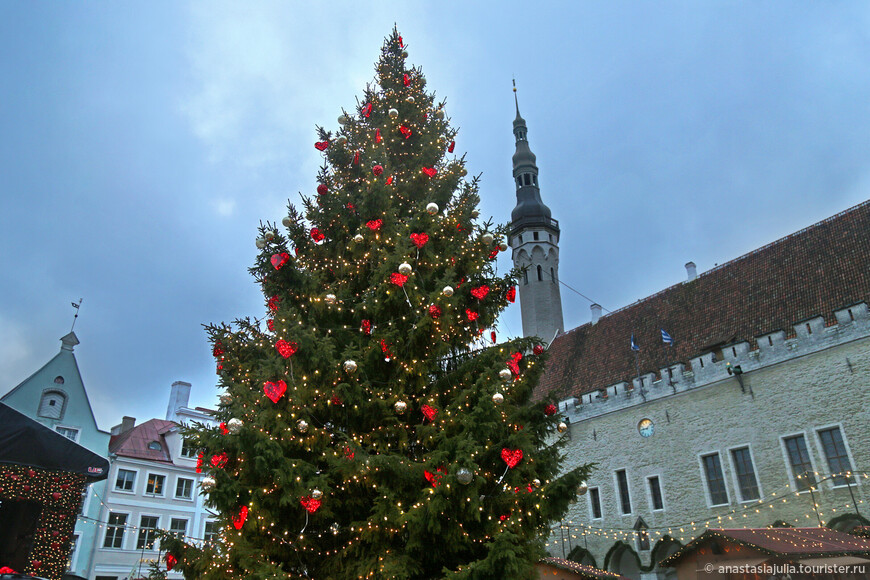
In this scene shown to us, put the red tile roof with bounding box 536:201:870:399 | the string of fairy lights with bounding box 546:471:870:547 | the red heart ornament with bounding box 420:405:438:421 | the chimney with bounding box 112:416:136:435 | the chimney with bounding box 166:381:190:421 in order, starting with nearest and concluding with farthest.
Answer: the red heart ornament with bounding box 420:405:438:421 < the string of fairy lights with bounding box 546:471:870:547 < the red tile roof with bounding box 536:201:870:399 < the chimney with bounding box 112:416:136:435 < the chimney with bounding box 166:381:190:421

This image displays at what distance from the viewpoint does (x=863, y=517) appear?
15.3m

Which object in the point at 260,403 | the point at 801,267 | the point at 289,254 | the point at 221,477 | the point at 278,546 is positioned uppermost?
the point at 801,267

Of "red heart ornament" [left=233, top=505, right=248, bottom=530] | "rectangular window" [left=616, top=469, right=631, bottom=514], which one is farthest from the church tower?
"red heart ornament" [left=233, top=505, right=248, bottom=530]

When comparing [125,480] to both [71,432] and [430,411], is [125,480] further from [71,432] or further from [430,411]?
[430,411]

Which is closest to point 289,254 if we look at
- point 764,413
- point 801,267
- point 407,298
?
point 407,298

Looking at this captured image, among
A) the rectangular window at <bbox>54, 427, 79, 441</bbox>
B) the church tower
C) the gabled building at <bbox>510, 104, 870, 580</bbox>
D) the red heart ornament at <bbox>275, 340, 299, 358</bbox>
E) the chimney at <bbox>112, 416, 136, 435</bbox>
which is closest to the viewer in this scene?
the red heart ornament at <bbox>275, 340, 299, 358</bbox>

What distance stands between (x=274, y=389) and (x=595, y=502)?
19455mm

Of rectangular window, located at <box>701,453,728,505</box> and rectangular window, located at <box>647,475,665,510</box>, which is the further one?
rectangular window, located at <box>647,475,665,510</box>

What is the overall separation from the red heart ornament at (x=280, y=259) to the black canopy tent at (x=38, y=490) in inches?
279

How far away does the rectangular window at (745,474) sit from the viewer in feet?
58.6

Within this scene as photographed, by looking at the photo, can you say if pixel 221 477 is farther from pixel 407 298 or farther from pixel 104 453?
pixel 104 453

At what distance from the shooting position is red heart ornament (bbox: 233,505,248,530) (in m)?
5.99

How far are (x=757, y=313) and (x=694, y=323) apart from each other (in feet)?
8.96

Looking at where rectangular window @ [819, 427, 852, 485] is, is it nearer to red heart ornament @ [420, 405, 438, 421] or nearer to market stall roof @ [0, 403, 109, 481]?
red heart ornament @ [420, 405, 438, 421]
